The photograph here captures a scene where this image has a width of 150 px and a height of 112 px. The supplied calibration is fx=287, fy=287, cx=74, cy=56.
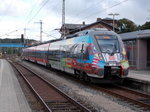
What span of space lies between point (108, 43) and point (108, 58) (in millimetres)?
1043

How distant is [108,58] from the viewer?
48.9 ft

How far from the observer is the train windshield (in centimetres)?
1527

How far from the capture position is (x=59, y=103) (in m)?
10.9

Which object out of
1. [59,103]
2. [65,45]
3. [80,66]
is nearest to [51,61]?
[65,45]

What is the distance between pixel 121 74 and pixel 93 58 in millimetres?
1685

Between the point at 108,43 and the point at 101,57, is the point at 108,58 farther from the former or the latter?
the point at 108,43

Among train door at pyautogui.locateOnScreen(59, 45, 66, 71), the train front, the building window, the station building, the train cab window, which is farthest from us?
the building window

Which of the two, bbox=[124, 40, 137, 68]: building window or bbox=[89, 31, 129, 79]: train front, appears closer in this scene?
bbox=[89, 31, 129, 79]: train front

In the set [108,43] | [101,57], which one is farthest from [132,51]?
[101,57]

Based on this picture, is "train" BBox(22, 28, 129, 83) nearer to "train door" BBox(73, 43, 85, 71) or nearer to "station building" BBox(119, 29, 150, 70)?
"train door" BBox(73, 43, 85, 71)

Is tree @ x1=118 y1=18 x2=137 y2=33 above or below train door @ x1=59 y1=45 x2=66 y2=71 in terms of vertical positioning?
above

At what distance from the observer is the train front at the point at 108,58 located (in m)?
14.7

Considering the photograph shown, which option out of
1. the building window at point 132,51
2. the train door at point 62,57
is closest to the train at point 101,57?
the train door at point 62,57

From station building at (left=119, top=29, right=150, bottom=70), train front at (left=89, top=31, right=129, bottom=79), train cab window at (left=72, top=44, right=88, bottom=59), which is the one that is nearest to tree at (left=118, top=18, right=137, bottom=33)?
station building at (left=119, top=29, right=150, bottom=70)
